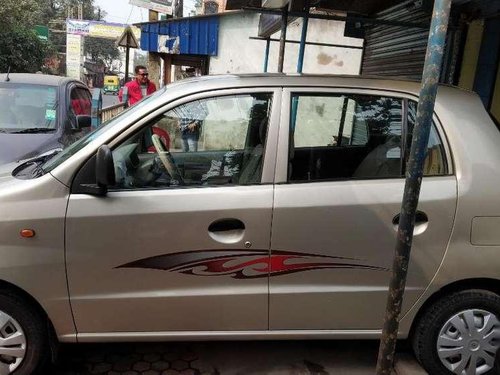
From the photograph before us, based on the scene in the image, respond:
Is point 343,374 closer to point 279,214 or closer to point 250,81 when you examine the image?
point 279,214

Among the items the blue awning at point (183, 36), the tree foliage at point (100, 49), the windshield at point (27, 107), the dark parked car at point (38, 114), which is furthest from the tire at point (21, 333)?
the tree foliage at point (100, 49)

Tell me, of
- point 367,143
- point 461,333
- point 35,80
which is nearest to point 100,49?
point 35,80

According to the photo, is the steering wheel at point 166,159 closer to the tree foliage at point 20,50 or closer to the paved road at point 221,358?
the paved road at point 221,358

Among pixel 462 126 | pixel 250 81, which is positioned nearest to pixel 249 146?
pixel 250 81

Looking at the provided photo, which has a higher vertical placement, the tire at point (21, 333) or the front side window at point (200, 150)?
the front side window at point (200, 150)

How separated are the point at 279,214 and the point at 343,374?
1.20 m

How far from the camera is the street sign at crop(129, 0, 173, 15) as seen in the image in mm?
10023

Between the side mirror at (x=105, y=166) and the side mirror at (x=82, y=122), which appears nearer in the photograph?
the side mirror at (x=105, y=166)

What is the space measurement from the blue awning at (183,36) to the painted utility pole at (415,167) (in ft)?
31.9

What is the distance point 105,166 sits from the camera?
98.8 inches

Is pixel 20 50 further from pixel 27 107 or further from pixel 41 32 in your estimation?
pixel 27 107

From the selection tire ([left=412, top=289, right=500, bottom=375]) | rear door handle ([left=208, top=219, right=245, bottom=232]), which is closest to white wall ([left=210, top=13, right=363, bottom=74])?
tire ([left=412, top=289, right=500, bottom=375])

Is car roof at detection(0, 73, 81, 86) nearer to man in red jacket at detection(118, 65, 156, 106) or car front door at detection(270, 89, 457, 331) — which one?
man in red jacket at detection(118, 65, 156, 106)

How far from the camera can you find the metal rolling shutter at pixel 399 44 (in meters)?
5.57
